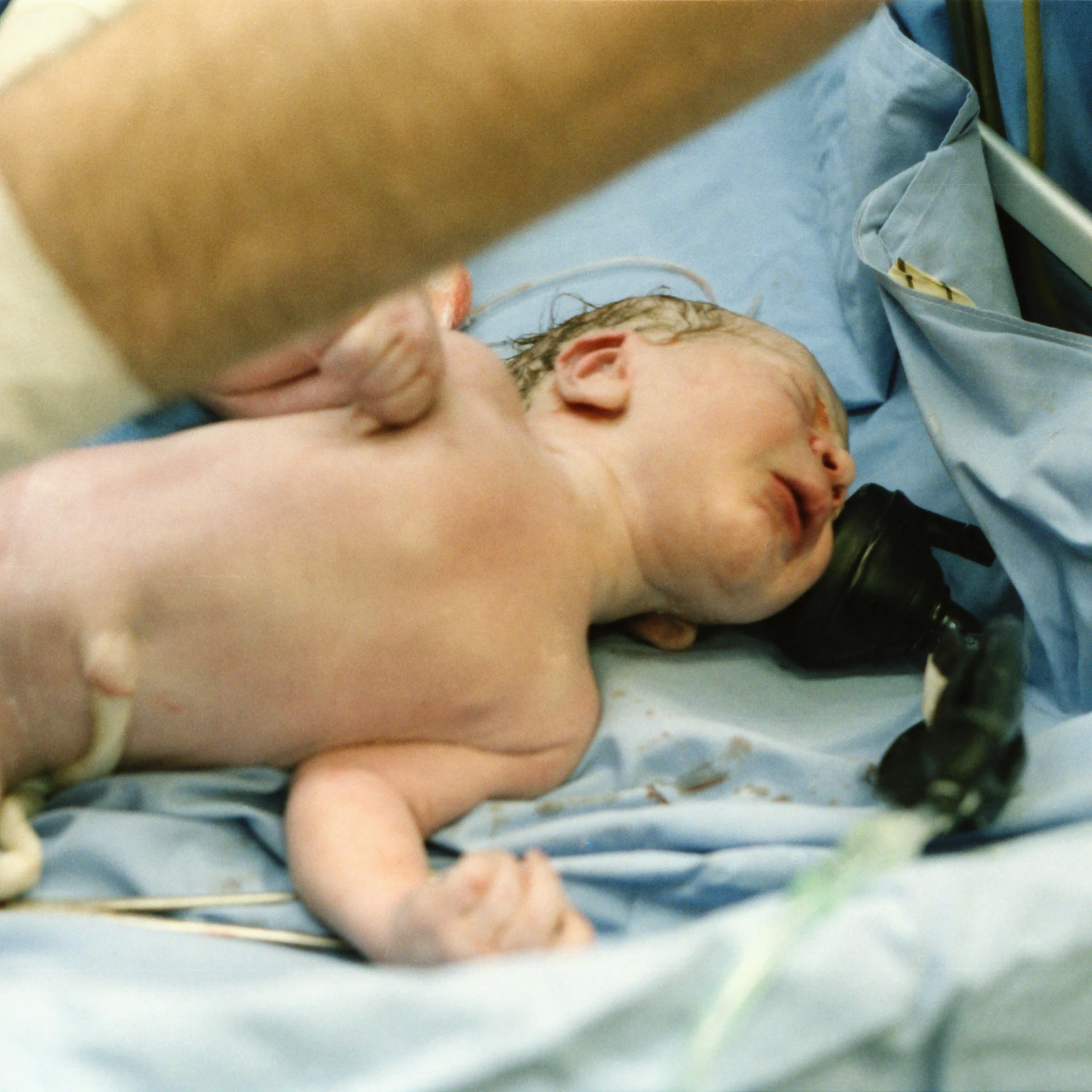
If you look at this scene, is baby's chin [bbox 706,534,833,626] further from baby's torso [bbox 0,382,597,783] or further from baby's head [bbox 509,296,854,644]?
baby's torso [bbox 0,382,597,783]

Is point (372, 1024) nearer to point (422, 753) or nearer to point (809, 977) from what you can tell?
point (809, 977)

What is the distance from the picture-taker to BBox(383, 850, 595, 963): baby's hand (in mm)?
626

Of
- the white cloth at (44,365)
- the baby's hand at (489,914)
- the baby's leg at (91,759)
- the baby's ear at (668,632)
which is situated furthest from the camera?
the baby's ear at (668,632)

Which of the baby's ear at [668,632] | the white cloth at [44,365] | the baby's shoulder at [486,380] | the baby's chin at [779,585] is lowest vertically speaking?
the baby's ear at [668,632]

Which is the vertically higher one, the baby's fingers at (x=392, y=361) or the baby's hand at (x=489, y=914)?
the baby's fingers at (x=392, y=361)

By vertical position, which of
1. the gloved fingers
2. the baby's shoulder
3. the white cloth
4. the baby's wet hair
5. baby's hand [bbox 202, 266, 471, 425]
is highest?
the white cloth

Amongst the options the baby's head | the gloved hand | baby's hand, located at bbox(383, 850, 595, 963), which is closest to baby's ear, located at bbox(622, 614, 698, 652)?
the baby's head

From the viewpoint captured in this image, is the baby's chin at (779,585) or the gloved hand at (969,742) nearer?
the gloved hand at (969,742)

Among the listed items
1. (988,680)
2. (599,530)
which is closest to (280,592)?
(599,530)

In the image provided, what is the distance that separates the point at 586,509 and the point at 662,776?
26 centimetres

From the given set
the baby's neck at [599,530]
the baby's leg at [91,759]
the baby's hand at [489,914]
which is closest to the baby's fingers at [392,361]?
the baby's neck at [599,530]

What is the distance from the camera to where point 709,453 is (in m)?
1.00

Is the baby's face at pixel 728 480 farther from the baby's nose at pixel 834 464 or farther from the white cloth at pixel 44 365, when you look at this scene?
the white cloth at pixel 44 365

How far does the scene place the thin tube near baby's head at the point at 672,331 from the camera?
3.69 ft
